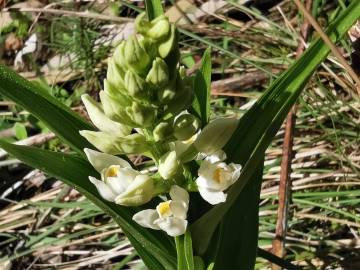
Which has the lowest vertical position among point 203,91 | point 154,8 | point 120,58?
point 120,58

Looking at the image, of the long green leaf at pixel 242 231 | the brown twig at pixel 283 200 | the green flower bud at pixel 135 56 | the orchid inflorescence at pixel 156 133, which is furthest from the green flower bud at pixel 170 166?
the brown twig at pixel 283 200

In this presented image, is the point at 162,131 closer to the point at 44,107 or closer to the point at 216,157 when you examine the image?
the point at 216,157

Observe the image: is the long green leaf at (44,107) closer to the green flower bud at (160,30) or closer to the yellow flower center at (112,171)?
the yellow flower center at (112,171)

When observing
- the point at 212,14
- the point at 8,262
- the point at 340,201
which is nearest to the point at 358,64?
the point at 340,201

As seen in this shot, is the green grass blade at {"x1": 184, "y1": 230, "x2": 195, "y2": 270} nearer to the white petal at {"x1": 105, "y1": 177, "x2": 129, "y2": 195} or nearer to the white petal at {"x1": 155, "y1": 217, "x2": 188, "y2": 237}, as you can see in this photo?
the white petal at {"x1": 155, "y1": 217, "x2": 188, "y2": 237}

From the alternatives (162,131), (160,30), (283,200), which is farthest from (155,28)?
(283,200)

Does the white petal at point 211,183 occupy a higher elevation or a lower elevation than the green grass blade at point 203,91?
lower

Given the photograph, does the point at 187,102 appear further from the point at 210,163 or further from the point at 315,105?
the point at 315,105
